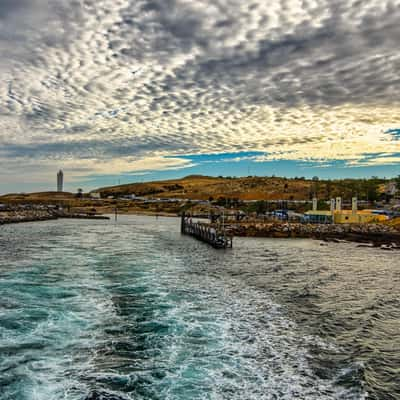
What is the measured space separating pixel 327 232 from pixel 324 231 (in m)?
0.70

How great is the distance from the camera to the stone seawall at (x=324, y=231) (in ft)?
195

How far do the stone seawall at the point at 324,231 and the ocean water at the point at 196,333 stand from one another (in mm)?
30238

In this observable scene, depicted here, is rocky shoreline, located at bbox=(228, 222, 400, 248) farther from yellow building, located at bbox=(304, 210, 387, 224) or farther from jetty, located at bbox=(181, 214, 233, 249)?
yellow building, located at bbox=(304, 210, 387, 224)

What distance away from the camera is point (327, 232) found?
64.8m

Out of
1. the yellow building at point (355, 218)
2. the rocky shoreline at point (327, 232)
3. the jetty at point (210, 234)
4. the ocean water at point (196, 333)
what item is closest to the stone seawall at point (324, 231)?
the rocky shoreline at point (327, 232)

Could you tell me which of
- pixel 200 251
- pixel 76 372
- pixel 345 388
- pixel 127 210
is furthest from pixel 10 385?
pixel 127 210

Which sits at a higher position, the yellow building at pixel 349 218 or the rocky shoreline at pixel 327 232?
the yellow building at pixel 349 218

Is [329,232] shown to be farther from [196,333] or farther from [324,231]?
[196,333]

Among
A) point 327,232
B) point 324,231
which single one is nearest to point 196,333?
Result: point 327,232

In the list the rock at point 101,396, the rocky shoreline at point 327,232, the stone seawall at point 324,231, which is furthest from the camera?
the stone seawall at point 324,231

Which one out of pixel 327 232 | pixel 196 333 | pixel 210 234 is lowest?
pixel 327 232

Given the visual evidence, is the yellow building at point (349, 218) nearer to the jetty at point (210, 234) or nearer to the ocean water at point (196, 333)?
the jetty at point (210, 234)

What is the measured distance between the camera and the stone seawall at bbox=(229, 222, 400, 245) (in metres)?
59.4

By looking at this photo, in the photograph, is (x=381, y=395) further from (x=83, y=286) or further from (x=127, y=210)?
(x=127, y=210)
